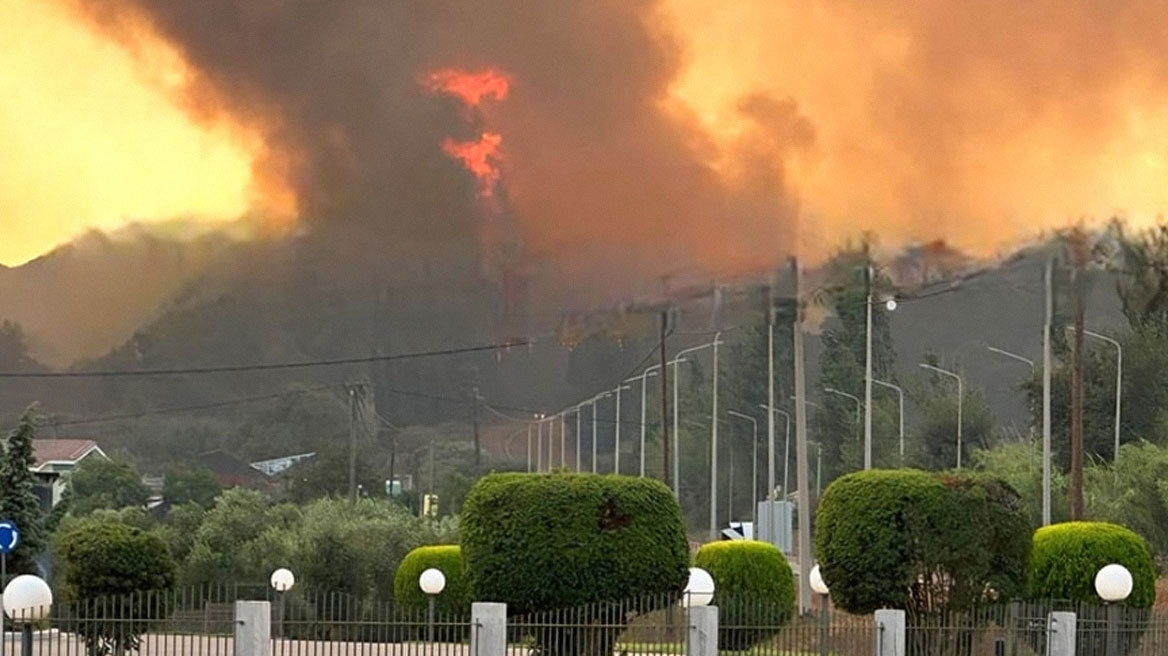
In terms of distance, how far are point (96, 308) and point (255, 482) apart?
40.7 feet

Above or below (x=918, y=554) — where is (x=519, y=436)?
above

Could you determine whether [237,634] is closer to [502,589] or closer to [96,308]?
[502,589]

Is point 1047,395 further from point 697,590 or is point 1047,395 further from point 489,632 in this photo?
point 489,632

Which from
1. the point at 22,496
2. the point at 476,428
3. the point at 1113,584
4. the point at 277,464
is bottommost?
the point at 1113,584

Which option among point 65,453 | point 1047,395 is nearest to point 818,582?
point 1047,395

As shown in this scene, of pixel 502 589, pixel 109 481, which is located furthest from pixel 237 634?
pixel 109 481

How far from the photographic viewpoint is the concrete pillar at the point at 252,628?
71.7ft

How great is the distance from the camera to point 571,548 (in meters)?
23.1

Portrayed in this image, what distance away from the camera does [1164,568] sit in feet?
161

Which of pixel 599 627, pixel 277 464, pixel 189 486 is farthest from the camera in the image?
pixel 277 464

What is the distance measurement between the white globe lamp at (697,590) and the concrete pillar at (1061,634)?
424 centimetres

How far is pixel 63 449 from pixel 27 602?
69.2 metres

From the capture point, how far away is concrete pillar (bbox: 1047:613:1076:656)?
81.0 ft

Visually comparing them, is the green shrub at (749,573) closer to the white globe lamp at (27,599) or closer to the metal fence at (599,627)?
the metal fence at (599,627)
